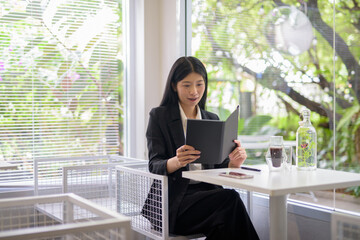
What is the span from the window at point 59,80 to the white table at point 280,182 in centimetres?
195

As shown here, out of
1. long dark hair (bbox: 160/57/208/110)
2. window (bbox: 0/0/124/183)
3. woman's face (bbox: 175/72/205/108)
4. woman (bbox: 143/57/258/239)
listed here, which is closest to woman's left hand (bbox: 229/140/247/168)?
woman (bbox: 143/57/258/239)

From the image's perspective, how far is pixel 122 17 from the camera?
4.15 m

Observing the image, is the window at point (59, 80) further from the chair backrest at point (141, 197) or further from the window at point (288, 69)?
the chair backrest at point (141, 197)

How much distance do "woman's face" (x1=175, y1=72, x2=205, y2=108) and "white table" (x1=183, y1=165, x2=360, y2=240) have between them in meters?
0.50

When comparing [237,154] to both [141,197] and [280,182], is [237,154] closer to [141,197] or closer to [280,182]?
[280,182]

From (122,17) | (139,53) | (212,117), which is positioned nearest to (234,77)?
(212,117)

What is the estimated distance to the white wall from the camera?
398cm

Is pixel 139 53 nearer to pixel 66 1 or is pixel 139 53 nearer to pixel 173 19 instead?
pixel 173 19

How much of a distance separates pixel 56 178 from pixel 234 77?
1.65 metres

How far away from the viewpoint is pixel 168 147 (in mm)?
2584

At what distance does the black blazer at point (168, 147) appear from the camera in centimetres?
244

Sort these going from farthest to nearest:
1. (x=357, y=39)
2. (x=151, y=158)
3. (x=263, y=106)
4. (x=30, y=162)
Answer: (x=30, y=162) → (x=263, y=106) → (x=151, y=158) → (x=357, y=39)

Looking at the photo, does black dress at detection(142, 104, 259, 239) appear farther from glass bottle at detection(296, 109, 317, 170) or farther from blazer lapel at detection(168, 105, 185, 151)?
glass bottle at detection(296, 109, 317, 170)

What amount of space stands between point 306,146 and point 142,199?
0.98 meters
